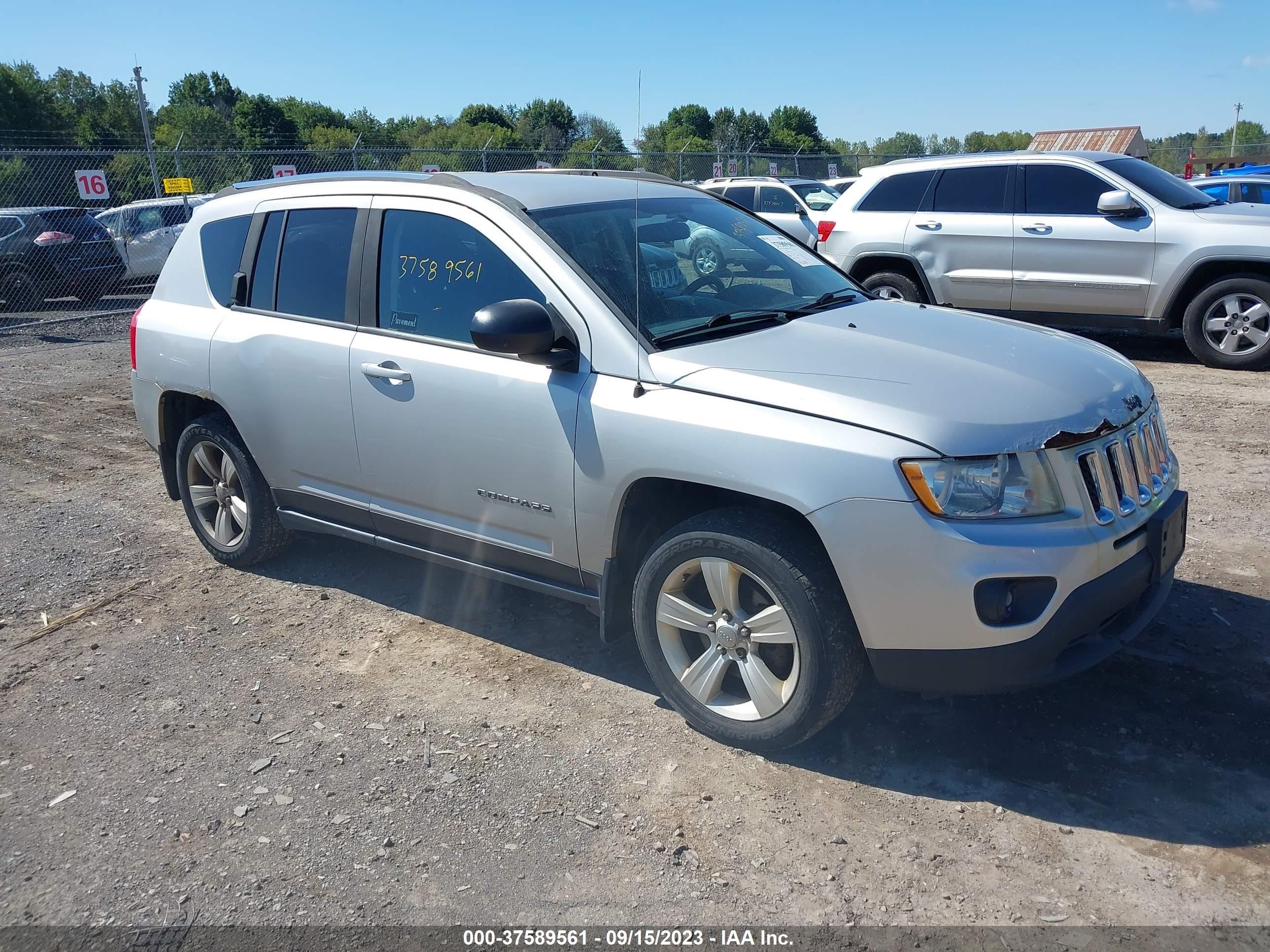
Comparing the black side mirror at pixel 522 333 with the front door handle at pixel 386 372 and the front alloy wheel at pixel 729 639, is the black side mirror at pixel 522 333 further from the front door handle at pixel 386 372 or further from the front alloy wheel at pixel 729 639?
the front alloy wheel at pixel 729 639

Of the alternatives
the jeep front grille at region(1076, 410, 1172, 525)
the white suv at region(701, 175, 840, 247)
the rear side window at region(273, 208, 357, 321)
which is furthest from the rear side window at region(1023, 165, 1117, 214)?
the rear side window at region(273, 208, 357, 321)

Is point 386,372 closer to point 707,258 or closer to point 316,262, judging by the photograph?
point 316,262

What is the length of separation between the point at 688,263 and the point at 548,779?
6.68ft

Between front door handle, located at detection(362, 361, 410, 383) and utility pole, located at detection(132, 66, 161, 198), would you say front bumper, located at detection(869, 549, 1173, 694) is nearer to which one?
front door handle, located at detection(362, 361, 410, 383)

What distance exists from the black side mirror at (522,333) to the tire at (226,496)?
192 centimetres

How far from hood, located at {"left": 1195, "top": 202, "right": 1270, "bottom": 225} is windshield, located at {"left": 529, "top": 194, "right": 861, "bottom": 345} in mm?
5562

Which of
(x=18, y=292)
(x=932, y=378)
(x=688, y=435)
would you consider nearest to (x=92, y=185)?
(x=18, y=292)

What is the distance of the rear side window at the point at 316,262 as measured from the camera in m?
4.34

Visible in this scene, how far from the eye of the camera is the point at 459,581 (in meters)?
5.02

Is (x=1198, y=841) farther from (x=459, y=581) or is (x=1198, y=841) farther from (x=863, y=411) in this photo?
(x=459, y=581)

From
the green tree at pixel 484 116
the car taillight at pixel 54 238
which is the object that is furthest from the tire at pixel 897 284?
the green tree at pixel 484 116

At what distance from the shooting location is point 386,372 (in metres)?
4.06

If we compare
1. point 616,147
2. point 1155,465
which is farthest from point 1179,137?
point 1155,465

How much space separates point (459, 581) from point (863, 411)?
2.60m
